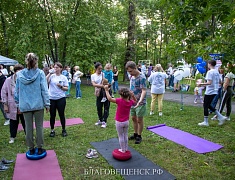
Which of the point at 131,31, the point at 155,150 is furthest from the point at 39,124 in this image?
the point at 131,31

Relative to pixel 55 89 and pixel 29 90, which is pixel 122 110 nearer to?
pixel 29 90

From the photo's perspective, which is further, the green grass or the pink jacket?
the pink jacket

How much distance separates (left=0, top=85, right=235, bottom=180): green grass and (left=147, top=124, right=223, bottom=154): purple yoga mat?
0.16 meters

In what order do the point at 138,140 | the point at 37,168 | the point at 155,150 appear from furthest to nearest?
the point at 138,140
the point at 155,150
the point at 37,168

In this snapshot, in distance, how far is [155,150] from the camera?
403 centimetres

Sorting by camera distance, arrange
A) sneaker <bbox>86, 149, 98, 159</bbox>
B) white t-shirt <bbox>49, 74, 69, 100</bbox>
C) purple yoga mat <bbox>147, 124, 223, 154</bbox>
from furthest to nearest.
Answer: white t-shirt <bbox>49, 74, 69, 100</bbox> < purple yoga mat <bbox>147, 124, 223, 154</bbox> < sneaker <bbox>86, 149, 98, 159</bbox>

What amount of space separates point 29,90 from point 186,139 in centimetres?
336

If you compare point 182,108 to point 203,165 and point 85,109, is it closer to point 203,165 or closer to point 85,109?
point 85,109

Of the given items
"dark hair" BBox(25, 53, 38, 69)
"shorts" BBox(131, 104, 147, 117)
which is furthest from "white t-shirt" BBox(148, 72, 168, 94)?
"dark hair" BBox(25, 53, 38, 69)

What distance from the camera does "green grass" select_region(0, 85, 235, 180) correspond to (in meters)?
3.23

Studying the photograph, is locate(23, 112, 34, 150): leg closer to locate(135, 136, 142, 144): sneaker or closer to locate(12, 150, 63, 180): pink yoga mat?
locate(12, 150, 63, 180): pink yoga mat

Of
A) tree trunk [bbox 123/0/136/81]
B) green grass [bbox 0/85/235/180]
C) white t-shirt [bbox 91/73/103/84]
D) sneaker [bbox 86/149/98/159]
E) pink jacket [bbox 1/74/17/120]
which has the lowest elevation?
green grass [bbox 0/85/235/180]

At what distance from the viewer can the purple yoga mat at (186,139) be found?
4105 mm

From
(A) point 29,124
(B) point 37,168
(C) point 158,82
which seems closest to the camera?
(B) point 37,168
